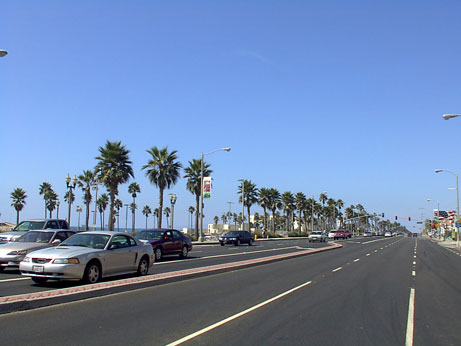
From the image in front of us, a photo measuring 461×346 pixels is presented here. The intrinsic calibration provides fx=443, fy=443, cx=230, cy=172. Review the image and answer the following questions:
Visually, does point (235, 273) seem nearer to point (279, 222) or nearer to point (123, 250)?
point (123, 250)

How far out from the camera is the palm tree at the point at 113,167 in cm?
4853

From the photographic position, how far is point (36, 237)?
16297 millimetres

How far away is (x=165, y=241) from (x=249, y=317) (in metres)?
14.4

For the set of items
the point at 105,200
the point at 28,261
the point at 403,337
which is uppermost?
the point at 105,200

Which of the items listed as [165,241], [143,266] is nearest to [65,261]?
[143,266]

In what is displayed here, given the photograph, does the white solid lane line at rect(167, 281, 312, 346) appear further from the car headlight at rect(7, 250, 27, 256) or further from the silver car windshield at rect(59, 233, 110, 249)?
the car headlight at rect(7, 250, 27, 256)

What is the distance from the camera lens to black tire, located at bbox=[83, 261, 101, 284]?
12078 mm

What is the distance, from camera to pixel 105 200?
112375mm

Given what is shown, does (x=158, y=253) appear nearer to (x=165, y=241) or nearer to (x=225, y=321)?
(x=165, y=241)

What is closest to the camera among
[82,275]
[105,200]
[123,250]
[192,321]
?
[192,321]

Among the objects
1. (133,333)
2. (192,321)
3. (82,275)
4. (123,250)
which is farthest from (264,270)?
(133,333)

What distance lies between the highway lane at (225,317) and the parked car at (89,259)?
4.58ft

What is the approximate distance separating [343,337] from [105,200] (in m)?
110

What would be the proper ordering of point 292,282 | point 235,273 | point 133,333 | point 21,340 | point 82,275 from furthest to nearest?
point 235,273, point 292,282, point 82,275, point 133,333, point 21,340
